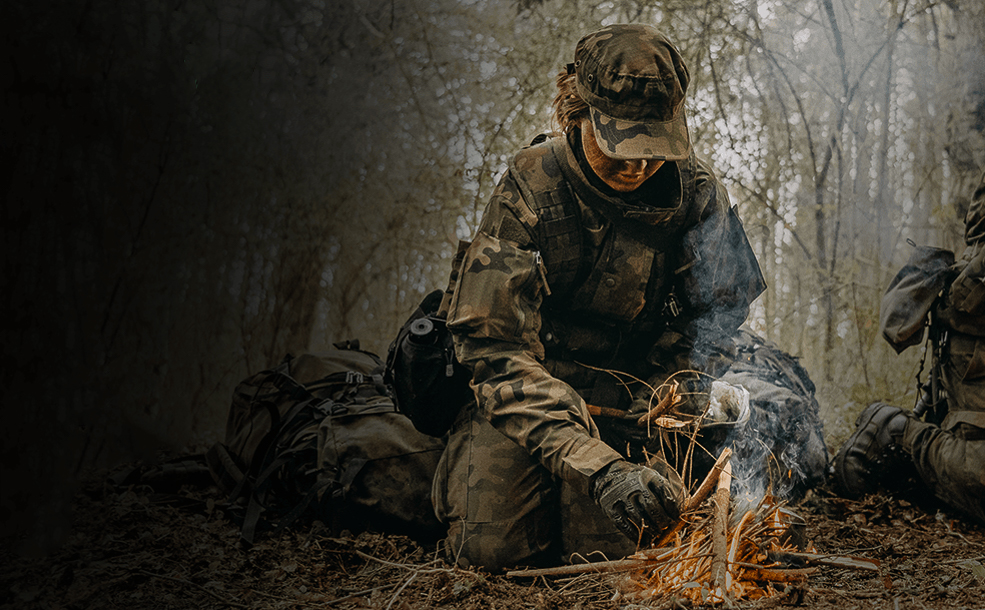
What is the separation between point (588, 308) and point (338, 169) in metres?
1.91

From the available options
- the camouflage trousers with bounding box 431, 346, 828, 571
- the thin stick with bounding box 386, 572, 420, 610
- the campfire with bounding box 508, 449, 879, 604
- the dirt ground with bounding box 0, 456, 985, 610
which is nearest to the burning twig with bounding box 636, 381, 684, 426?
the camouflage trousers with bounding box 431, 346, 828, 571

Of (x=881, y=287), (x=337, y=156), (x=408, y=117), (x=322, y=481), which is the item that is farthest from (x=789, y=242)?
(x=322, y=481)

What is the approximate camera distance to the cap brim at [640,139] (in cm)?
181

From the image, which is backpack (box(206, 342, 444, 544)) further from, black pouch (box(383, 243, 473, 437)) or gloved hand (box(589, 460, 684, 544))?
gloved hand (box(589, 460, 684, 544))

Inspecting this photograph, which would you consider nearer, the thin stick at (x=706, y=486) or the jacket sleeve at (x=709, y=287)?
the thin stick at (x=706, y=486)

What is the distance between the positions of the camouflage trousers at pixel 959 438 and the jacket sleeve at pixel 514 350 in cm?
169

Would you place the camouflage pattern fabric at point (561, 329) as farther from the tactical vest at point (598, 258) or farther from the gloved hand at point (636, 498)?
the gloved hand at point (636, 498)

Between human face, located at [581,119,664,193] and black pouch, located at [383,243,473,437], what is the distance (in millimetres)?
497

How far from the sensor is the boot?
108 inches

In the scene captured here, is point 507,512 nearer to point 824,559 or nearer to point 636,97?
point 824,559

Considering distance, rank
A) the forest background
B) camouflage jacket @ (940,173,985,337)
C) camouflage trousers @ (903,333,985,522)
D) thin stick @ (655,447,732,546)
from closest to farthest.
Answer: thin stick @ (655,447,732,546)
the forest background
camouflage trousers @ (903,333,985,522)
camouflage jacket @ (940,173,985,337)

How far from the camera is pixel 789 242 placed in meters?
3.85

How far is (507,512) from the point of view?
2.02m

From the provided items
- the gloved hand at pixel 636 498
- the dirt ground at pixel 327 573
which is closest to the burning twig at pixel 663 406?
the gloved hand at pixel 636 498
